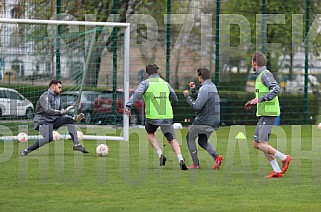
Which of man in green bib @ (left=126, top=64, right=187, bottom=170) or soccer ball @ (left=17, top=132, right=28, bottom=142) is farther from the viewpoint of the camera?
soccer ball @ (left=17, top=132, right=28, bottom=142)

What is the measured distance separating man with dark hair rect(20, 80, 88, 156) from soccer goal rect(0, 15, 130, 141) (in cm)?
289

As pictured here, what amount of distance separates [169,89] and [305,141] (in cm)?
722

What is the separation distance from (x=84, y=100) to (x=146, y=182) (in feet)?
33.0

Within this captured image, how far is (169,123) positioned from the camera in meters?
15.0

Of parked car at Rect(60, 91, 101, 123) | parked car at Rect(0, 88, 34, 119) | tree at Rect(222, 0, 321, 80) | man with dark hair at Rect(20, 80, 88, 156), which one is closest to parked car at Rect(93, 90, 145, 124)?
parked car at Rect(60, 91, 101, 123)

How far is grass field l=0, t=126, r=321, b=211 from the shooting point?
10.7 meters

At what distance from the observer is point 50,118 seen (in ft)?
55.6

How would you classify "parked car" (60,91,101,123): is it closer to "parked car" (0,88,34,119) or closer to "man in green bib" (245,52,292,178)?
"parked car" (0,88,34,119)

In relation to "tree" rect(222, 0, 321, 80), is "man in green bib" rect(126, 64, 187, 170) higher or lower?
lower

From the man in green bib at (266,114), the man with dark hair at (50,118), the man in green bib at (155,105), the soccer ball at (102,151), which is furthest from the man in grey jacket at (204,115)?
the man with dark hair at (50,118)

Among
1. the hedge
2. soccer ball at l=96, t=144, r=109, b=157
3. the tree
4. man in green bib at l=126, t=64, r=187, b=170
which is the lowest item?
soccer ball at l=96, t=144, r=109, b=157

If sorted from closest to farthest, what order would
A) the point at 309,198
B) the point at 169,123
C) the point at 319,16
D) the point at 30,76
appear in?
the point at 309,198
the point at 169,123
the point at 30,76
the point at 319,16

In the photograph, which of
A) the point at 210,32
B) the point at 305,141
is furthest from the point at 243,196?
the point at 210,32

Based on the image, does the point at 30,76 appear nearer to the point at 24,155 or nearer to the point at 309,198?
the point at 24,155
